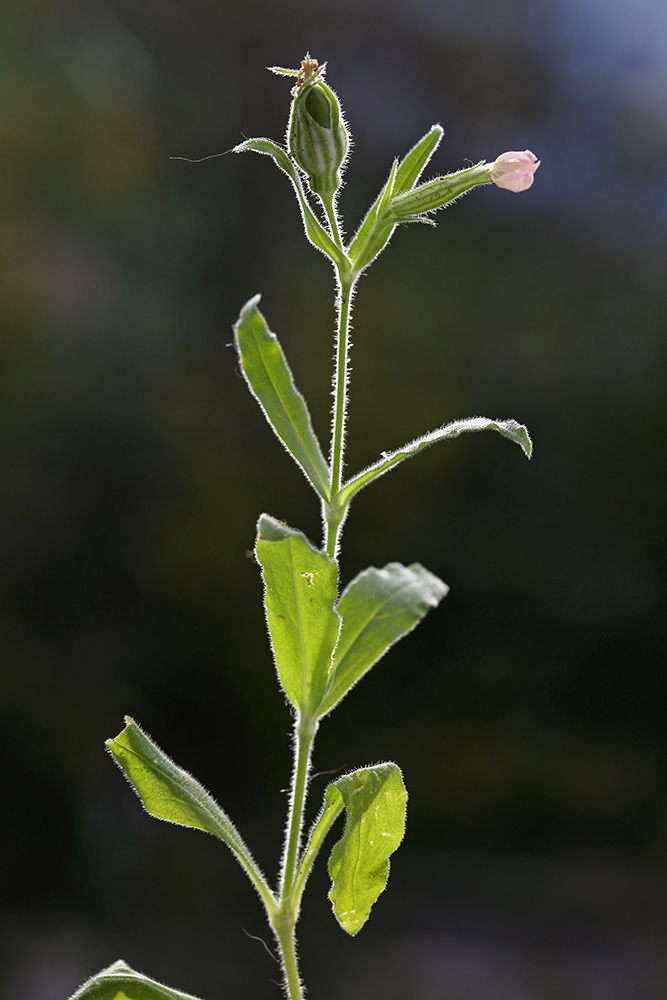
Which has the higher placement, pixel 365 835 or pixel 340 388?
pixel 340 388

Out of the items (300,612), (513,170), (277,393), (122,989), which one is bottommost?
(122,989)

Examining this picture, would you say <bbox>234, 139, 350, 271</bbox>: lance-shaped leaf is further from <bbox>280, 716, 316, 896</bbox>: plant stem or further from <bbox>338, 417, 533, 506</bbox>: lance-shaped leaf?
<bbox>280, 716, 316, 896</bbox>: plant stem

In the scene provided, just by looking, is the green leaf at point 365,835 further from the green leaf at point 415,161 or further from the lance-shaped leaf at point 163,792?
the green leaf at point 415,161

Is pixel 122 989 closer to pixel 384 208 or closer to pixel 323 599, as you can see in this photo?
pixel 323 599

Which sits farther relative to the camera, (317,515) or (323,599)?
(317,515)

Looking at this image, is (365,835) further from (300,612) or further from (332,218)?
(332,218)

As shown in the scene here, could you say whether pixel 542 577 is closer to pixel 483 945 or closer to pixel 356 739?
pixel 356 739

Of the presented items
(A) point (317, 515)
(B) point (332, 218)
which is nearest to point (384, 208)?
(B) point (332, 218)
